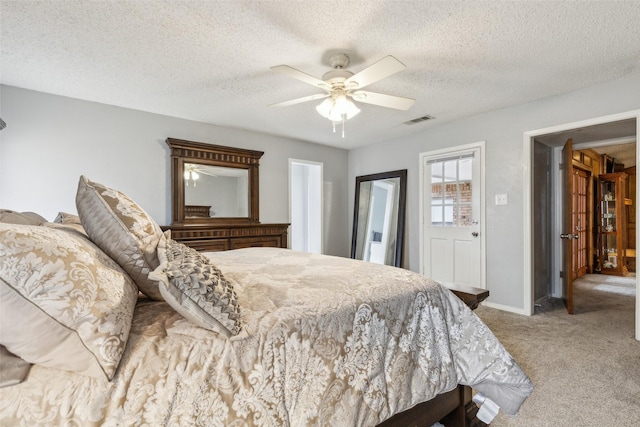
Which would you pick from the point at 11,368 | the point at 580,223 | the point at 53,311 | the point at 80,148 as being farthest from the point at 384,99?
the point at 580,223

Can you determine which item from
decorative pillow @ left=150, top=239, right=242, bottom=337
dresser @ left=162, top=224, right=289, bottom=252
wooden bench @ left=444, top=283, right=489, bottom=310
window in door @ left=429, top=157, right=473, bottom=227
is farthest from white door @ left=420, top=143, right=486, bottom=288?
decorative pillow @ left=150, top=239, right=242, bottom=337

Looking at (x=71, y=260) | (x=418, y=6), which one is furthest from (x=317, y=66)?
(x=71, y=260)

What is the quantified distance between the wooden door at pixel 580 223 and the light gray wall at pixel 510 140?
1.66 m

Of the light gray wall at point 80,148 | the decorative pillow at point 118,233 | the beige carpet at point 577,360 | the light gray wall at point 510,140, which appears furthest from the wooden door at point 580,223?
the decorative pillow at point 118,233

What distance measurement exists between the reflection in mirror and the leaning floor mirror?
1.98 meters

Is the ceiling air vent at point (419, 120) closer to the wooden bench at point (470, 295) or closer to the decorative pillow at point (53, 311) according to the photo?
the wooden bench at point (470, 295)

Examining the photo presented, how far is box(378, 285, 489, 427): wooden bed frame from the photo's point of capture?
133 cm

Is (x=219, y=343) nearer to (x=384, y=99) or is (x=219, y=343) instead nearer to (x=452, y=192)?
(x=384, y=99)

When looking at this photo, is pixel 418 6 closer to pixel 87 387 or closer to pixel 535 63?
pixel 535 63

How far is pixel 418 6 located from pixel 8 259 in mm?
2142

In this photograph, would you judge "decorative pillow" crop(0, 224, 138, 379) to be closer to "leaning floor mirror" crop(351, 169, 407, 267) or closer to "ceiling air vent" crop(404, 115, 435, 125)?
"ceiling air vent" crop(404, 115, 435, 125)

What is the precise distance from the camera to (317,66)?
2.48 metres

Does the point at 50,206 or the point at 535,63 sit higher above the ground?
the point at 535,63

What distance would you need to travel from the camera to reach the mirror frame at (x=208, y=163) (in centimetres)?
368
